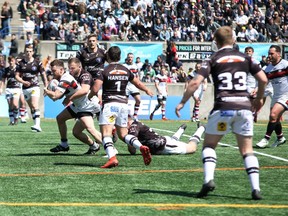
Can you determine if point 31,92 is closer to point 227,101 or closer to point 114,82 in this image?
point 114,82

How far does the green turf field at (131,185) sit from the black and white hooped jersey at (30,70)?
6701 mm

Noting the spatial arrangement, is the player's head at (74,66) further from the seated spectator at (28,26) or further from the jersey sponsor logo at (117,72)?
the seated spectator at (28,26)

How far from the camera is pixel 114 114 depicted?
1288cm

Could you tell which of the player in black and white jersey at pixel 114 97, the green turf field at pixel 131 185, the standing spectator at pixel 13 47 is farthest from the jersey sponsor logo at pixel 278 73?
the standing spectator at pixel 13 47

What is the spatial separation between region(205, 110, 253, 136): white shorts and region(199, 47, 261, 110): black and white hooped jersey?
0.07 meters

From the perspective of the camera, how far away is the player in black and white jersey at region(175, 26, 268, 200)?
31.2ft

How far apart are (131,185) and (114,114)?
7.75 ft

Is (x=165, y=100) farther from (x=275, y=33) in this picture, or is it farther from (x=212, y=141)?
(x=212, y=141)

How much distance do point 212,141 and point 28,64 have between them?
13722mm

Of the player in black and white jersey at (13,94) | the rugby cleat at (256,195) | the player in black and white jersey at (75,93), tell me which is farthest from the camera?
the player in black and white jersey at (13,94)

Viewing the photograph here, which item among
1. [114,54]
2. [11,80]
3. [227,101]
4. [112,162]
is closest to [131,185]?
[112,162]

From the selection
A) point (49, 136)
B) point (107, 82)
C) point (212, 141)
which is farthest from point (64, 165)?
point (49, 136)

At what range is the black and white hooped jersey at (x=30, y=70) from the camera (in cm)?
2250

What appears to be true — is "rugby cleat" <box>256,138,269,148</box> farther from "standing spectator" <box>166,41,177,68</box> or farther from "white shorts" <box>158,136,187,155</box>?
"standing spectator" <box>166,41,177,68</box>
